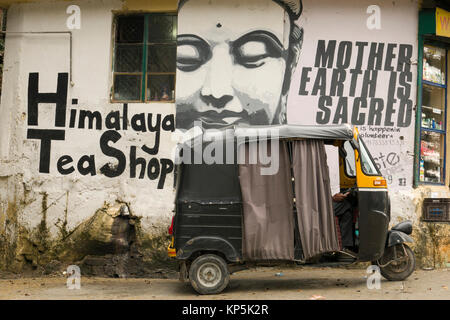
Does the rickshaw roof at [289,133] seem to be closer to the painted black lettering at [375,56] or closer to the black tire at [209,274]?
the black tire at [209,274]

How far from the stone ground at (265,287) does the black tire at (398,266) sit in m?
0.12

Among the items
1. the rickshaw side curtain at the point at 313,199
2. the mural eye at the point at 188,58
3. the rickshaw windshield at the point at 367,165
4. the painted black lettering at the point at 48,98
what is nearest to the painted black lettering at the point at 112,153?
the painted black lettering at the point at 48,98

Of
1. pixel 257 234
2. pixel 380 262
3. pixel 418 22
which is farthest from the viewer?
pixel 418 22

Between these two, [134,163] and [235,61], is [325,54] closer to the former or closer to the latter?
[235,61]

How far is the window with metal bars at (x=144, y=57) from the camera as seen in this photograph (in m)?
10.2

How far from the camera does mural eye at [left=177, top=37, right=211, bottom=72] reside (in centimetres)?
992

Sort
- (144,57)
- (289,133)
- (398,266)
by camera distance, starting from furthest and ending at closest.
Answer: (144,57) → (398,266) → (289,133)

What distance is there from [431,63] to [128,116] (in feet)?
19.0

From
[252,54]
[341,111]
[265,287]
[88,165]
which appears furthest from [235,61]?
[265,287]

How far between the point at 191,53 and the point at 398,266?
5170mm

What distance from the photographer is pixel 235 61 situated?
9.90 m

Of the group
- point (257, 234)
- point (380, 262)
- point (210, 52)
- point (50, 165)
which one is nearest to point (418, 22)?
point (210, 52)

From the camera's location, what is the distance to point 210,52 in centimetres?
992

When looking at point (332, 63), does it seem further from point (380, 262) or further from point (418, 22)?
point (380, 262)
